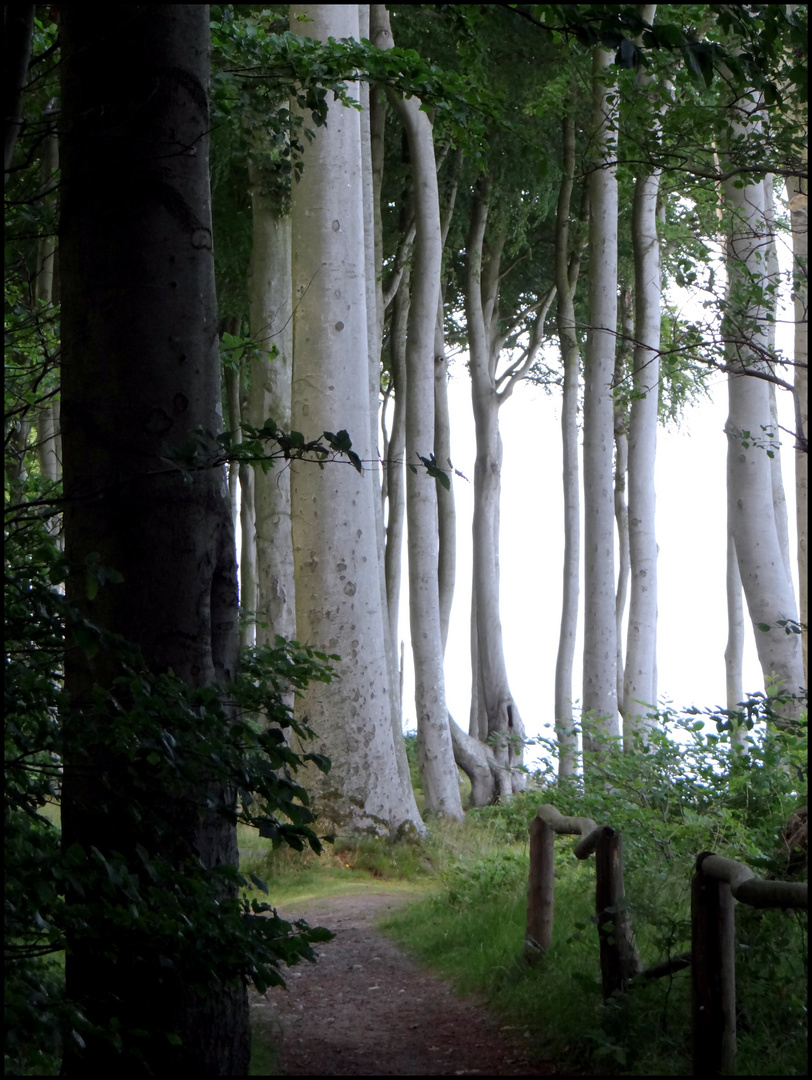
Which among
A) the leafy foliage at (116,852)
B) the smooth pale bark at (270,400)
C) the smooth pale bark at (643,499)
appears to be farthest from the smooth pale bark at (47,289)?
the smooth pale bark at (643,499)

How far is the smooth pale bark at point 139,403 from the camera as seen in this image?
3.36 m

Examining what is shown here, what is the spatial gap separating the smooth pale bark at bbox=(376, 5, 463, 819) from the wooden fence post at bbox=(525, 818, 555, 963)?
698cm

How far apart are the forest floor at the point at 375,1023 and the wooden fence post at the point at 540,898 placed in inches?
19.2

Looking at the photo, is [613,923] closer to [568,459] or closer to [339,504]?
[339,504]

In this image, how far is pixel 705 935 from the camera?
157 inches

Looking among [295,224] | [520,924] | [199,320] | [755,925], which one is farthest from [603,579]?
[199,320]

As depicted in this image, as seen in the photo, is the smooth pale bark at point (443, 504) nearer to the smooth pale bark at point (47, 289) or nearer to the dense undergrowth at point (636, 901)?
the smooth pale bark at point (47, 289)

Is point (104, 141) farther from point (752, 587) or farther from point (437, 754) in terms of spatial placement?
point (437, 754)

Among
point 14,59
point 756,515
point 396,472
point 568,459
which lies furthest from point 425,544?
point 14,59

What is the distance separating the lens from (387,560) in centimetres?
1902

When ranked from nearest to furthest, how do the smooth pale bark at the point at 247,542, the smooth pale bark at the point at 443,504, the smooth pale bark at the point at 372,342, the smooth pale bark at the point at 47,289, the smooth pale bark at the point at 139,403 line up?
1. the smooth pale bark at the point at 139,403
2. the smooth pale bark at the point at 47,289
3. the smooth pale bark at the point at 372,342
4. the smooth pale bark at the point at 443,504
5. the smooth pale bark at the point at 247,542

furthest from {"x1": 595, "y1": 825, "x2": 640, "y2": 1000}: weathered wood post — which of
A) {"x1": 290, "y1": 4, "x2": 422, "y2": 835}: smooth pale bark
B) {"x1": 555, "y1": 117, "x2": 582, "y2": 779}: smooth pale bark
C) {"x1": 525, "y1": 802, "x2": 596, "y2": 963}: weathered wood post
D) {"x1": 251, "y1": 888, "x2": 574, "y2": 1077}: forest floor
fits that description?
{"x1": 555, "y1": 117, "x2": 582, "y2": 779}: smooth pale bark

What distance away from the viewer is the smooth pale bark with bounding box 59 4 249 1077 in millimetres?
3361

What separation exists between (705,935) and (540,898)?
207 centimetres
